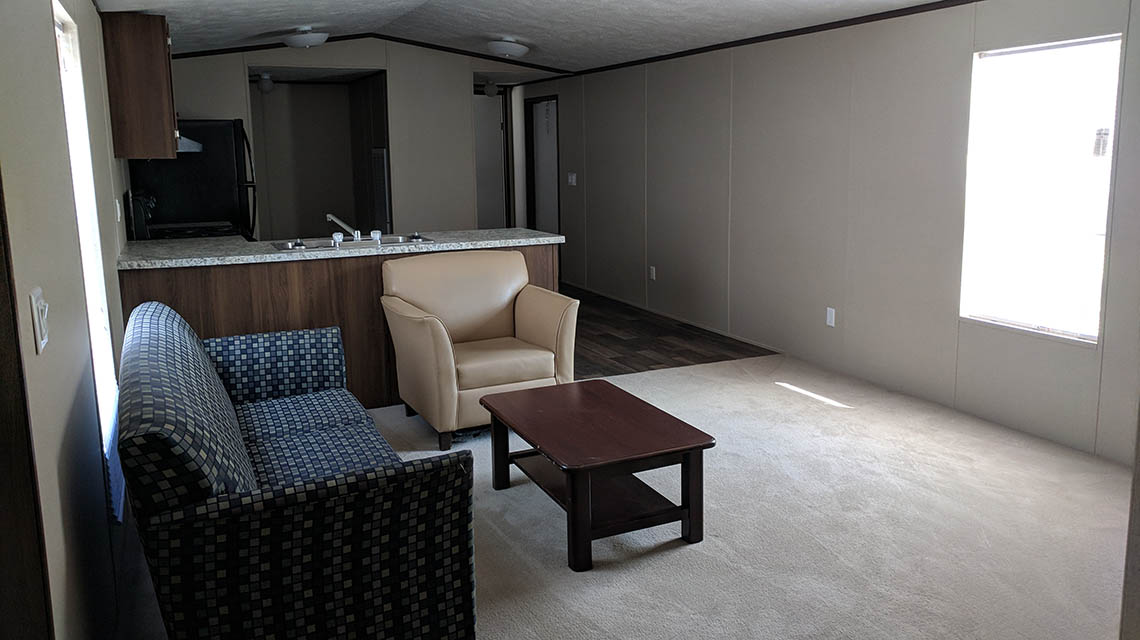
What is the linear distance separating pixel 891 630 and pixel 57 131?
2.58 metres

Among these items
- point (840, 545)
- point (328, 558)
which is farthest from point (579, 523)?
point (328, 558)

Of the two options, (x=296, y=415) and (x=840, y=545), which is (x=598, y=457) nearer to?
(x=840, y=545)

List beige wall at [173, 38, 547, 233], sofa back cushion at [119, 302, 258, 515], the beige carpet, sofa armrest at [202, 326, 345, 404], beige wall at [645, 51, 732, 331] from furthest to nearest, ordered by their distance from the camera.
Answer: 1. beige wall at [173, 38, 547, 233]
2. beige wall at [645, 51, 732, 331]
3. sofa armrest at [202, 326, 345, 404]
4. the beige carpet
5. sofa back cushion at [119, 302, 258, 515]

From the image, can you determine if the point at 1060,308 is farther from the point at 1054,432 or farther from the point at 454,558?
the point at 454,558

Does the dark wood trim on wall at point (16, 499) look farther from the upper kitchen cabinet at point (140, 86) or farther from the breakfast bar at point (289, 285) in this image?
the upper kitchen cabinet at point (140, 86)

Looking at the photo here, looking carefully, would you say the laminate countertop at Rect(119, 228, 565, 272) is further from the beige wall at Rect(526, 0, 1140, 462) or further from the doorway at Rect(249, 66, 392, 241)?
the doorway at Rect(249, 66, 392, 241)

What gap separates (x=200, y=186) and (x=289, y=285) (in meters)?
2.29

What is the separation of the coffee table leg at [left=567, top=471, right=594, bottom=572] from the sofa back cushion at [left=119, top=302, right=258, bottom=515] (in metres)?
1.03

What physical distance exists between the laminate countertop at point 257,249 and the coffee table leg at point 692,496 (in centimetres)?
217

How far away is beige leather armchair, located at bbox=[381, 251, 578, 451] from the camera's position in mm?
3945

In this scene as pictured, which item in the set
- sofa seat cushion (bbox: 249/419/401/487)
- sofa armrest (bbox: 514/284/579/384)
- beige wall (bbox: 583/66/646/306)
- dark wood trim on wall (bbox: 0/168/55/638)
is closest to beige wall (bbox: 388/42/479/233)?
beige wall (bbox: 583/66/646/306)

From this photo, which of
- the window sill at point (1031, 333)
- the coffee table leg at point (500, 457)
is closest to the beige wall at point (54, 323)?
the coffee table leg at point (500, 457)

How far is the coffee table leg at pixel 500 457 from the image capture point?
3.54 meters

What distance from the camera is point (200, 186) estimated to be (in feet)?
20.2
